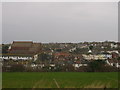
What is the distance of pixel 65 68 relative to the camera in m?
32.6

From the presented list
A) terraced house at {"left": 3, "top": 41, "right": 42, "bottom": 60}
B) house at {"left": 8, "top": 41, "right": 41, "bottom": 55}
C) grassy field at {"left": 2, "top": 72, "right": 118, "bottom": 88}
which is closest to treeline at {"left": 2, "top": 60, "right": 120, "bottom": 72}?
grassy field at {"left": 2, "top": 72, "right": 118, "bottom": 88}

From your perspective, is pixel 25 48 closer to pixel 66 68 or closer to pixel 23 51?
pixel 23 51

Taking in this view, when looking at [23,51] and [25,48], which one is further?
[25,48]

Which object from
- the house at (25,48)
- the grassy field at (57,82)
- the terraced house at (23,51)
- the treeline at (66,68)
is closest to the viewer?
the grassy field at (57,82)

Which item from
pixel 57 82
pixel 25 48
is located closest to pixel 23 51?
pixel 25 48

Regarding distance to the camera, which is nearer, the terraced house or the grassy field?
the grassy field

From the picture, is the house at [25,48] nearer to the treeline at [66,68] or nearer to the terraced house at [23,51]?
the terraced house at [23,51]

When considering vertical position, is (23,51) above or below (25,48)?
below

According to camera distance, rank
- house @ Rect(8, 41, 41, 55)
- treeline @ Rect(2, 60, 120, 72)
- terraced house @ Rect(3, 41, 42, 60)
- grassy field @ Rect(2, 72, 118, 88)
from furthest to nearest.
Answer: house @ Rect(8, 41, 41, 55)
terraced house @ Rect(3, 41, 42, 60)
treeline @ Rect(2, 60, 120, 72)
grassy field @ Rect(2, 72, 118, 88)

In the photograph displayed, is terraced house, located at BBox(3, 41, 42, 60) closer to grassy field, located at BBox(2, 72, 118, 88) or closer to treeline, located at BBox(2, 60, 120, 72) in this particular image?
treeline, located at BBox(2, 60, 120, 72)

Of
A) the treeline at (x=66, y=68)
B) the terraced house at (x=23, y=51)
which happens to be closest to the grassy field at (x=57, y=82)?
the treeline at (x=66, y=68)

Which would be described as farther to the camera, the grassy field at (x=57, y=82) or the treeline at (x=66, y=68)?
the treeline at (x=66, y=68)

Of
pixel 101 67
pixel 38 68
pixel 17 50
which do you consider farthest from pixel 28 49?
pixel 101 67

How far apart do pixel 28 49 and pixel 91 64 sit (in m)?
19.8
